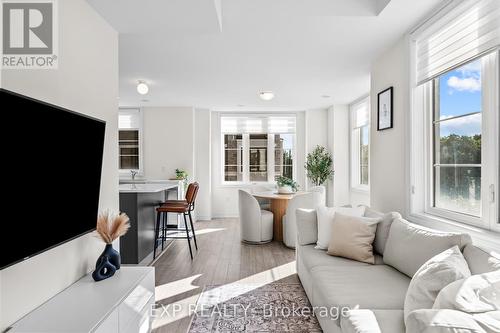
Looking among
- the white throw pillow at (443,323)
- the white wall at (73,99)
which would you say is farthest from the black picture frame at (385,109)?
the white wall at (73,99)

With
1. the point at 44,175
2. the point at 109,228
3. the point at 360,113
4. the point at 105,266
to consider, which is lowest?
the point at 105,266

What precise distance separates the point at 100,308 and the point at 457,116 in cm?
285

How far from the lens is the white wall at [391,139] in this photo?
3.16 metres

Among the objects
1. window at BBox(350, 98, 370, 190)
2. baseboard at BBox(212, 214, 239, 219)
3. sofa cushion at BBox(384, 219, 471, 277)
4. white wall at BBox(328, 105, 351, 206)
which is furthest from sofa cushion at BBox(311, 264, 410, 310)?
baseboard at BBox(212, 214, 239, 219)

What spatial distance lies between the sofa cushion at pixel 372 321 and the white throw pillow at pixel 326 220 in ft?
4.26

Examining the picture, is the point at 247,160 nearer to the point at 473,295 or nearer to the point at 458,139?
the point at 458,139

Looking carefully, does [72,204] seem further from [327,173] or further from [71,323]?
[327,173]

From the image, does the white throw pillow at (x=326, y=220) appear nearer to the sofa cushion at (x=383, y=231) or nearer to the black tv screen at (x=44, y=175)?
the sofa cushion at (x=383, y=231)

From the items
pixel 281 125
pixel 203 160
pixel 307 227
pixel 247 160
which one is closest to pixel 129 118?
pixel 203 160

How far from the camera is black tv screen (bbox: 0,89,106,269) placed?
137 centimetres

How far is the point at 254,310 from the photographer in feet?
9.39

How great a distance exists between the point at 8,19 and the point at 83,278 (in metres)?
1.65

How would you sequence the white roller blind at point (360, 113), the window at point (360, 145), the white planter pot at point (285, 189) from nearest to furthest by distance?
1. the white planter pot at point (285, 189)
2. the white roller blind at point (360, 113)
3. the window at point (360, 145)

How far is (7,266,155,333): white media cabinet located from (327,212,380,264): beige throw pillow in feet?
5.43
